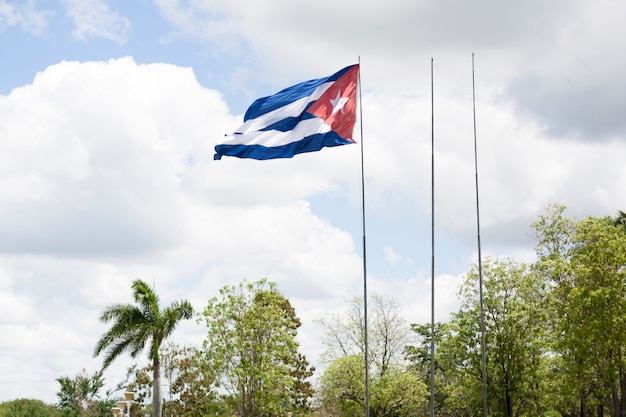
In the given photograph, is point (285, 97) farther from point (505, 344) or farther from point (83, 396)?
point (83, 396)

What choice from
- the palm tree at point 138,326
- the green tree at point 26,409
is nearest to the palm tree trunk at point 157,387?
the palm tree at point 138,326

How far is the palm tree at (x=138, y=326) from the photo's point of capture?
117ft

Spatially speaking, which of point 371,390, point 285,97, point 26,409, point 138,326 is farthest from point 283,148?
point 26,409

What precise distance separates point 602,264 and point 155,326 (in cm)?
1886

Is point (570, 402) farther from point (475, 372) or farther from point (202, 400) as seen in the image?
point (202, 400)

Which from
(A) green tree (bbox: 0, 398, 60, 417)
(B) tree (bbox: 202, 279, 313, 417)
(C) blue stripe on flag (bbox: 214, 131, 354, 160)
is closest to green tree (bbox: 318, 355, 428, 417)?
(B) tree (bbox: 202, 279, 313, 417)

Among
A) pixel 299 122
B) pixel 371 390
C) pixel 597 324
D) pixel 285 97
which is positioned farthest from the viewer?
pixel 371 390

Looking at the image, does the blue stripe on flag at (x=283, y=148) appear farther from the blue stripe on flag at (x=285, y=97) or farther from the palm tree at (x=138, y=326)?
the palm tree at (x=138, y=326)

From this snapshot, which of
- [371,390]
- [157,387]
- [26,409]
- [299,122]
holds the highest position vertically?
[299,122]

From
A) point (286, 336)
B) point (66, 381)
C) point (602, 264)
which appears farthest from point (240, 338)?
point (66, 381)

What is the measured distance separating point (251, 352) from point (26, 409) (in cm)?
2414

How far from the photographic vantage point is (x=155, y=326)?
3591 centimetres

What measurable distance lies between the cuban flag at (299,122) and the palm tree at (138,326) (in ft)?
49.3

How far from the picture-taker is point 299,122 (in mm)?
22547
